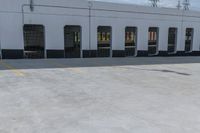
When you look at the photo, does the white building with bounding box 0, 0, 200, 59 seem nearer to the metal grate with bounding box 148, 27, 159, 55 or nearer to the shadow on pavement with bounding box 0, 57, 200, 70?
the metal grate with bounding box 148, 27, 159, 55

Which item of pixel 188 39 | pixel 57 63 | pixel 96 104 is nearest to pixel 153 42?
pixel 188 39

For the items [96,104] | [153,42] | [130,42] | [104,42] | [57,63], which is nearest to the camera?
[96,104]

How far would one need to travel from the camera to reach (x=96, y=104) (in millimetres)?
5402

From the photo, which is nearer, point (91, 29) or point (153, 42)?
point (91, 29)

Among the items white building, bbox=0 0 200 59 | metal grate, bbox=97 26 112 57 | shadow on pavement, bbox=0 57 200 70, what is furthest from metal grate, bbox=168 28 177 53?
shadow on pavement, bbox=0 57 200 70

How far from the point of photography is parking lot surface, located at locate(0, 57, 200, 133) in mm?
4199

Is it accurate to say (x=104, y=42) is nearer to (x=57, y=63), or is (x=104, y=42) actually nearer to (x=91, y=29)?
(x=91, y=29)

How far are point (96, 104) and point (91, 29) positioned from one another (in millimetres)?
10525

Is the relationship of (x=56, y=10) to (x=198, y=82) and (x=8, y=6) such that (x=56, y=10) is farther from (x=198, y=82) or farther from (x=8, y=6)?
(x=198, y=82)

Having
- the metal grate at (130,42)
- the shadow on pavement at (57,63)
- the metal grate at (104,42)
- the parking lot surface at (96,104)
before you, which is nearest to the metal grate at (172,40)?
the metal grate at (130,42)

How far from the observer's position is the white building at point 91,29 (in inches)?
535

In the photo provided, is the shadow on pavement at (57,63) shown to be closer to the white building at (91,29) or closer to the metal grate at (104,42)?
the white building at (91,29)

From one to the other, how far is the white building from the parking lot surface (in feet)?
19.1

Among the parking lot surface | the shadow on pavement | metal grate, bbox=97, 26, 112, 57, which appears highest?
metal grate, bbox=97, 26, 112, 57
